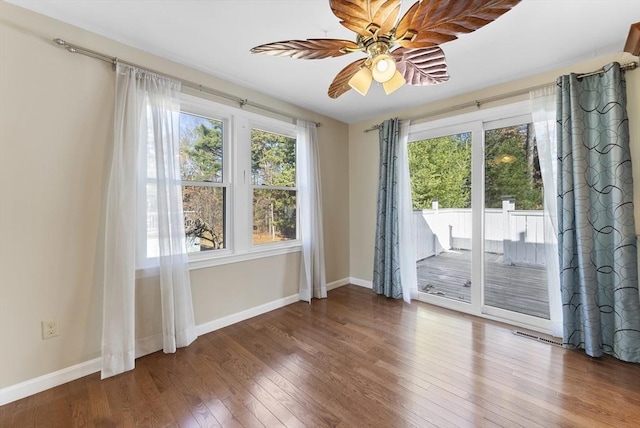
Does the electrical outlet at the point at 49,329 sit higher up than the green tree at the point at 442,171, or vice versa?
the green tree at the point at 442,171

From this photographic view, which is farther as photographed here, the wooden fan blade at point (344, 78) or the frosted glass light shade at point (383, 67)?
the wooden fan blade at point (344, 78)

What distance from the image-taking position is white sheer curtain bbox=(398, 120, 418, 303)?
3414mm

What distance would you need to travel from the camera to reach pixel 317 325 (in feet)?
9.12

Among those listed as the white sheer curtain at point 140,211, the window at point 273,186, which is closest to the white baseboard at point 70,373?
the white sheer curtain at point 140,211

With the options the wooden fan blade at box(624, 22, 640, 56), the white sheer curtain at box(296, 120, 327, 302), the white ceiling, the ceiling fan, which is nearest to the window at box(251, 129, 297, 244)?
the white sheer curtain at box(296, 120, 327, 302)

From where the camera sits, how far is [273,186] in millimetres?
3236

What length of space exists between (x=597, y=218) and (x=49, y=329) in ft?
13.6

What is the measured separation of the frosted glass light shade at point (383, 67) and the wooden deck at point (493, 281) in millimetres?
2366

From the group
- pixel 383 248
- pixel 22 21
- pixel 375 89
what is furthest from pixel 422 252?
pixel 22 21

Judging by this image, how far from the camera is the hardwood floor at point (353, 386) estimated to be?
158 cm

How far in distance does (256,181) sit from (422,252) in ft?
7.40

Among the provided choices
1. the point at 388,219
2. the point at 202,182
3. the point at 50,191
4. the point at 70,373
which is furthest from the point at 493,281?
the point at 50,191

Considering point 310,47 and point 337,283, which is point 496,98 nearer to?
point 310,47

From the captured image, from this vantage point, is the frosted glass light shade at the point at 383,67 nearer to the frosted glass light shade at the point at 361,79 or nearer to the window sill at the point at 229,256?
the frosted glass light shade at the point at 361,79
